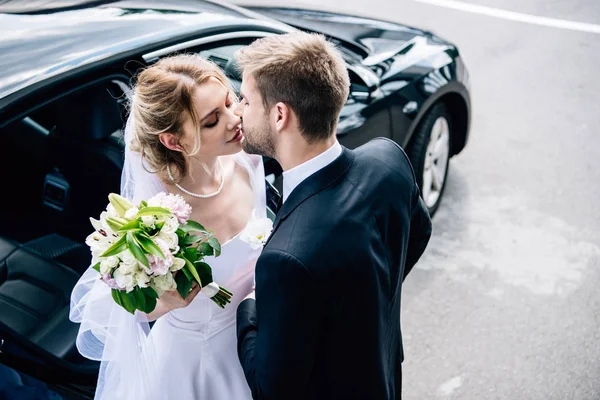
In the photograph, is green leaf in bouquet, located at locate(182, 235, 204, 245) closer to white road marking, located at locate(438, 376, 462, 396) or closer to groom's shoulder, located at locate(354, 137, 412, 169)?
groom's shoulder, located at locate(354, 137, 412, 169)

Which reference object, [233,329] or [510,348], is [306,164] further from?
[510,348]

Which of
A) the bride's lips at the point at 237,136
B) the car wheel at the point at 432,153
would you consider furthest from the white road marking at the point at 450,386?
the bride's lips at the point at 237,136

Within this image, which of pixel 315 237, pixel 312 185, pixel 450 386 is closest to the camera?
pixel 315 237

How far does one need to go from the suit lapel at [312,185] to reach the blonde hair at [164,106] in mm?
513

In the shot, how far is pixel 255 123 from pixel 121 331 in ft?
2.96

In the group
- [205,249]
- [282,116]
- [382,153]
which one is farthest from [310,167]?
[205,249]

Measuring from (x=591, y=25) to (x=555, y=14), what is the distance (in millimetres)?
390

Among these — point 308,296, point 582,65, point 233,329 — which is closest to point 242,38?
point 233,329

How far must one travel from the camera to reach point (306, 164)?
6.10ft

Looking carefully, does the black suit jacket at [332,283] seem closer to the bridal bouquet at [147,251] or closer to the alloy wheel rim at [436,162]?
the bridal bouquet at [147,251]

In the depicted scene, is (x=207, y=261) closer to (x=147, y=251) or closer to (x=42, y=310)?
(x=147, y=251)

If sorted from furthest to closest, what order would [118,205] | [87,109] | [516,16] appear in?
[516,16] → [87,109] → [118,205]

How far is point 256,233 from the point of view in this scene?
87.9 inches

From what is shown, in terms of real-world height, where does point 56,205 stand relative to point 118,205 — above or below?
below
